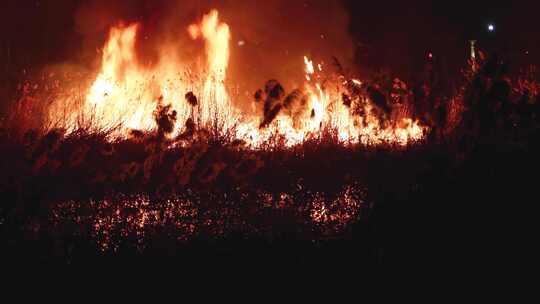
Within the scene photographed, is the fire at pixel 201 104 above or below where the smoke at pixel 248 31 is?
below

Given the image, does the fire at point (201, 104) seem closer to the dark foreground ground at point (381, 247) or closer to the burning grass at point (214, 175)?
the burning grass at point (214, 175)

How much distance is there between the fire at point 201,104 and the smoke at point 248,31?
31 centimetres

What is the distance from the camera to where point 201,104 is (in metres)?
7.50

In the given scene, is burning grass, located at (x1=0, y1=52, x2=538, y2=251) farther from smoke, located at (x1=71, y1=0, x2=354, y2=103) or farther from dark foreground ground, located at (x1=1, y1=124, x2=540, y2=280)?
smoke, located at (x1=71, y1=0, x2=354, y2=103)

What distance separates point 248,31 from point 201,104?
15.9 feet

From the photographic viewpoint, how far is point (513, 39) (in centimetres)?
1972

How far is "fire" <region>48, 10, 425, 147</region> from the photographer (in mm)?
7355

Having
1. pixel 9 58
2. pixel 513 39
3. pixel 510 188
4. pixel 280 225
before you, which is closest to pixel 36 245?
pixel 280 225

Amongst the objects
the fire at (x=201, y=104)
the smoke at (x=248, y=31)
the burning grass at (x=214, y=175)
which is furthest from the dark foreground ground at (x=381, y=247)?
the smoke at (x=248, y=31)

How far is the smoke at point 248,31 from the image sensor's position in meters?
11.1

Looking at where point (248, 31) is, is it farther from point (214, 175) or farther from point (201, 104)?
point (214, 175)

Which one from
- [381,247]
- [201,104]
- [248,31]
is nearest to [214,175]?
[201,104]

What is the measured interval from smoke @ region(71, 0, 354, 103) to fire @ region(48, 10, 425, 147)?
31 centimetres

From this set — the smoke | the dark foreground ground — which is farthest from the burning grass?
the smoke
